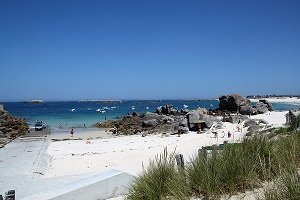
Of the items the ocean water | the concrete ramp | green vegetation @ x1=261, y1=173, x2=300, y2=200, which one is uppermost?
green vegetation @ x1=261, y1=173, x2=300, y2=200

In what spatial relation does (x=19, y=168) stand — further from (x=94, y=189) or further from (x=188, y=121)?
(x=188, y=121)

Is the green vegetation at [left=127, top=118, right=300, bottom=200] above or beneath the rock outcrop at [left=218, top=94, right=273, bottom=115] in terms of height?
above

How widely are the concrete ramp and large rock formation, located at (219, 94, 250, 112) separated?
5124 centimetres

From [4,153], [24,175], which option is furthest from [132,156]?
[4,153]

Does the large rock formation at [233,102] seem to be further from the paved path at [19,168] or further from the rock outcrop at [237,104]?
the paved path at [19,168]

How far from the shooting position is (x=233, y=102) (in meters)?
60.8

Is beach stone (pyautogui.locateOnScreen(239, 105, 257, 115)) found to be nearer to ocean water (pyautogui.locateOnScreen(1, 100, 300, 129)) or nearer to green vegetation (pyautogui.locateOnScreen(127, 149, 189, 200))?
ocean water (pyautogui.locateOnScreen(1, 100, 300, 129))

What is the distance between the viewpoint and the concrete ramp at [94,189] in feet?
28.8

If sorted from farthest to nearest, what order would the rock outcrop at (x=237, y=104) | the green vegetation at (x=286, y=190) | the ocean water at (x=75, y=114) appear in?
the rock outcrop at (x=237, y=104), the ocean water at (x=75, y=114), the green vegetation at (x=286, y=190)

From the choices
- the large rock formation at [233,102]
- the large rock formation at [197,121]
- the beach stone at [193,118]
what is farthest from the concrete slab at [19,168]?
the large rock formation at [233,102]

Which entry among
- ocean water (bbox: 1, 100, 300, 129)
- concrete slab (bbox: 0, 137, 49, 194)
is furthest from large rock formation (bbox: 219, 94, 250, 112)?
concrete slab (bbox: 0, 137, 49, 194)

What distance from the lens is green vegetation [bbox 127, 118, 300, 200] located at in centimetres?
565

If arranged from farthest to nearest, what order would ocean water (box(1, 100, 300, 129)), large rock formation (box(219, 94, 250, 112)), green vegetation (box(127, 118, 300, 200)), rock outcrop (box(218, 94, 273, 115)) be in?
large rock formation (box(219, 94, 250, 112)) < rock outcrop (box(218, 94, 273, 115)) < ocean water (box(1, 100, 300, 129)) < green vegetation (box(127, 118, 300, 200))

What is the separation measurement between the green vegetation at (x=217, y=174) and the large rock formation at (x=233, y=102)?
53.8 meters
